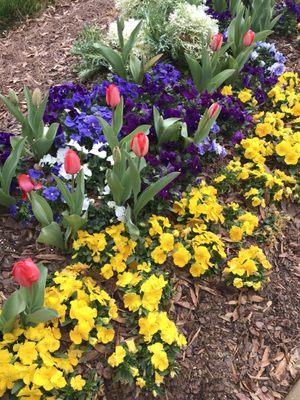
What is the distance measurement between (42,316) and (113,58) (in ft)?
6.42

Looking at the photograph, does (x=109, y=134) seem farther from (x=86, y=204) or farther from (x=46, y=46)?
(x=46, y=46)

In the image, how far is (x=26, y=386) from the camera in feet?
6.35

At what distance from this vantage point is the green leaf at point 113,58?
3268 mm

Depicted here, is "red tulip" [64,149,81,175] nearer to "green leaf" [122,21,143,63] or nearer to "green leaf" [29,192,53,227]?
"green leaf" [29,192,53,227]

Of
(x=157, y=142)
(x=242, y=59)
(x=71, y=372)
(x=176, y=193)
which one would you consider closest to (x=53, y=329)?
(x=71, y=372)

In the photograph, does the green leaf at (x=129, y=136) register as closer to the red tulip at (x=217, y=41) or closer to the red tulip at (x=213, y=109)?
the red tulip at (x=213, y=109)

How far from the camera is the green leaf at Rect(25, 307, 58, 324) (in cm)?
197

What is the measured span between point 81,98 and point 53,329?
1.48 metres

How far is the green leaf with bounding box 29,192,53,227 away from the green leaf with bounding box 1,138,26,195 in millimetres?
248

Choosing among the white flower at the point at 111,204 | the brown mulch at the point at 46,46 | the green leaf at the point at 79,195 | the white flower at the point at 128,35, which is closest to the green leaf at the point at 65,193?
the green leaf at the point at 79,195

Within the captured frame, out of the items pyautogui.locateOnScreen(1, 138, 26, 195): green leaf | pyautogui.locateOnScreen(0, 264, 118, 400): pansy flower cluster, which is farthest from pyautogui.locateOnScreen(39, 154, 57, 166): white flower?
pyautogui.locateOnScreen(0, 264, 118, 400): pansy flower cluster

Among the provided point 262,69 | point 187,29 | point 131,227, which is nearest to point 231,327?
point 131,227

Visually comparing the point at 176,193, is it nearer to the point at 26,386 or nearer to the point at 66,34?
the point at 26,386

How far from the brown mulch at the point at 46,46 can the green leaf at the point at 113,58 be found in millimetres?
577
